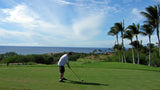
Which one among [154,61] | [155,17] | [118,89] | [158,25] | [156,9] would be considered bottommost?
[154,61]

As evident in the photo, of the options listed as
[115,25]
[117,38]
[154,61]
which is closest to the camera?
[115,25]

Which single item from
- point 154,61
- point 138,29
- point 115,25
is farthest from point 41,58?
point 154,61

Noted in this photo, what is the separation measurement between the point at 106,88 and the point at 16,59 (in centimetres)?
2003

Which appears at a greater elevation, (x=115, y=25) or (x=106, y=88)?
(x=115, y=25)

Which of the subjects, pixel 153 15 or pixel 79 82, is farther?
pixel 153 15

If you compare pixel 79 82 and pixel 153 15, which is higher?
pixel 153 15

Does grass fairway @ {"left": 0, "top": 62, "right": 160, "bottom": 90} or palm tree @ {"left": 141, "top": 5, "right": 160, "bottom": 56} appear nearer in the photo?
grass fairway @ {"left": 0, "top": 62, "right": 160, "bottom": 90}

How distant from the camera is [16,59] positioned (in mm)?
20328

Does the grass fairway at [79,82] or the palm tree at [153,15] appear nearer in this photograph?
the grass fairway at [79,82]

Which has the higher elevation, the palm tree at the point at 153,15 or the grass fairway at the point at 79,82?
the palm tree at the point at 153,15

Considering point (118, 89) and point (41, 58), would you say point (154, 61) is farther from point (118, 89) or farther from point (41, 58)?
point (118, 89)

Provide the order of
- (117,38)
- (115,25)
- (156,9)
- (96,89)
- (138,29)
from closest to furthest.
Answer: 1. (96,89)
2. (156,9)
3. (138,29)
4. (115,25)
5. (117,38)

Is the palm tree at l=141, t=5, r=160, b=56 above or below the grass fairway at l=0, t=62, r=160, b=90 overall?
above

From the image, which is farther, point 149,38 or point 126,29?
point 126,29
